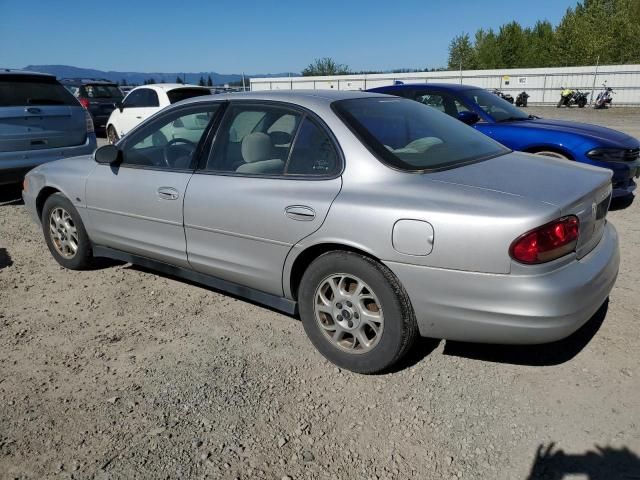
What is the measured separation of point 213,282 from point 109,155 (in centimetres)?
135

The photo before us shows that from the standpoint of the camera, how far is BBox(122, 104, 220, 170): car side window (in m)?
3.77

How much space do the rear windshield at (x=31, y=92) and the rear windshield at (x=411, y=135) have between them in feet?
17.7

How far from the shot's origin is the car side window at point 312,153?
3.06m

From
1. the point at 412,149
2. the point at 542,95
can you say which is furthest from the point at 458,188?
the point at 542,95

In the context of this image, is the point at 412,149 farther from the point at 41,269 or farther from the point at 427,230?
the point at 41,269

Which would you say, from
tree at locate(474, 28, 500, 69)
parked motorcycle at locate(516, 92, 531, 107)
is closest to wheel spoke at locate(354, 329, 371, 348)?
parked motorcycle at locate(516, 92, 531, 107)

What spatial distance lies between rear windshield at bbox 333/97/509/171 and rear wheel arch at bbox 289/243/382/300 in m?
0.53

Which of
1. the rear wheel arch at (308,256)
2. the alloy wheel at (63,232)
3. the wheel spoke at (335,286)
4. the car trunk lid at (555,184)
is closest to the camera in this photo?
the car trunk lid at (555,184)

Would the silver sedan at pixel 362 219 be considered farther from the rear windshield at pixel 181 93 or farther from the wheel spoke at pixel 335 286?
the rear windshield at pixel 181 93

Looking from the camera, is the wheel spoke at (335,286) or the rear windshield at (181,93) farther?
the rear windshield at (181,93)

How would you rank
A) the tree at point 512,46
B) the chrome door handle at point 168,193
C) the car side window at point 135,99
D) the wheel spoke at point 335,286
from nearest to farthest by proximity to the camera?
1. the wheel spoke at point 335,286
2. the chrome door handle at point 168,193
3. the car side window at point 135,99
4. the tree at point 512,46

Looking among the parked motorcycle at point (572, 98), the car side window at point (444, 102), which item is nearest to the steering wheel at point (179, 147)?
the car side window at point (444, 102)

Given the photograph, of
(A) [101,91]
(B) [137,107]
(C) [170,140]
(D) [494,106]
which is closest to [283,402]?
(C) [170,140]

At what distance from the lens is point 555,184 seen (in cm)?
281
